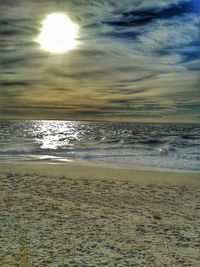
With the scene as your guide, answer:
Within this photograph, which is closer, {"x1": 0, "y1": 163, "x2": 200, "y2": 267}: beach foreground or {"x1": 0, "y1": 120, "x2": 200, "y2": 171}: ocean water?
{"x1": 0, "y1": 163, "x2": 200, "y2": 267}: beach foreground

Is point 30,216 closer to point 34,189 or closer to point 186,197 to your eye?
point 34,189

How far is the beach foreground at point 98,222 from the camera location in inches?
187

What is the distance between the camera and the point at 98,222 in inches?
253

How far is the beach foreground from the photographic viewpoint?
15.6ft

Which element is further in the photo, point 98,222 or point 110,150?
point 110,150

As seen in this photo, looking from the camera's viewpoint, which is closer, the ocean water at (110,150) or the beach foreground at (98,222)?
the beach foreground at (98,222)

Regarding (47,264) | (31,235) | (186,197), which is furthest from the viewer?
(186,197)

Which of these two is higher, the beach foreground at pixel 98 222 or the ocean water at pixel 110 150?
the ocean water at pixel 110 150

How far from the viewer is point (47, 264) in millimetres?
4387

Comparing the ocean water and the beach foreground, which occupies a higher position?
the ocean water

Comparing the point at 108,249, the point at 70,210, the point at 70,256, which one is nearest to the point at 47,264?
the point at 70,256

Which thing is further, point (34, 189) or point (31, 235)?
point (34, 189)

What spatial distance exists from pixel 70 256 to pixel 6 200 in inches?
139

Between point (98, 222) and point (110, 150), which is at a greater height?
point (110, 150)
